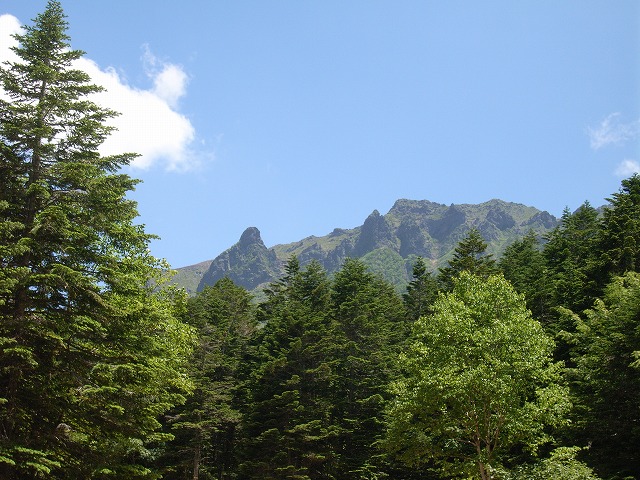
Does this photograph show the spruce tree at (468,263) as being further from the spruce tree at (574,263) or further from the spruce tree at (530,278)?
the spruce tree at (574,263)

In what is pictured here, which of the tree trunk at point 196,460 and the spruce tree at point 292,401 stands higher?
the spruce tree at point 292,401

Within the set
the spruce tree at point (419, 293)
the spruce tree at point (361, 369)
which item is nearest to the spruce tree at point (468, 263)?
the spruce tree at point (419, 293)

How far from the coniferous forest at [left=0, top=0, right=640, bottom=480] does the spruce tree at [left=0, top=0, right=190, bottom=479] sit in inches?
2.2

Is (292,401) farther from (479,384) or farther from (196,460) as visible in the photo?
(479,384)

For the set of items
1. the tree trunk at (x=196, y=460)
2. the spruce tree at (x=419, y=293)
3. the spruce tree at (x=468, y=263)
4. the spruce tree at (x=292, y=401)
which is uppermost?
the spruce tree at (x=468, y=263)

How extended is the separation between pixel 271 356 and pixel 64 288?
77.9ft

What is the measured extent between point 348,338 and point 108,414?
27602mm

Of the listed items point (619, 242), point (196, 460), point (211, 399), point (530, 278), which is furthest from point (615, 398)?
point (196, 460)

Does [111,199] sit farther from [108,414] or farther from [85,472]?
[85,472]

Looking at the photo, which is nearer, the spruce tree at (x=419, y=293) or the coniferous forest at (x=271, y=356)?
the coniferous forest at (x=271, y=356)

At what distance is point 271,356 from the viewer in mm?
34844

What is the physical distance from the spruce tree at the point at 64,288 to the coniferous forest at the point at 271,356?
6 centimetres

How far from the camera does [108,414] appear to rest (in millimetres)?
13047

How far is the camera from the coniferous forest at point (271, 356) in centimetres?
1259
